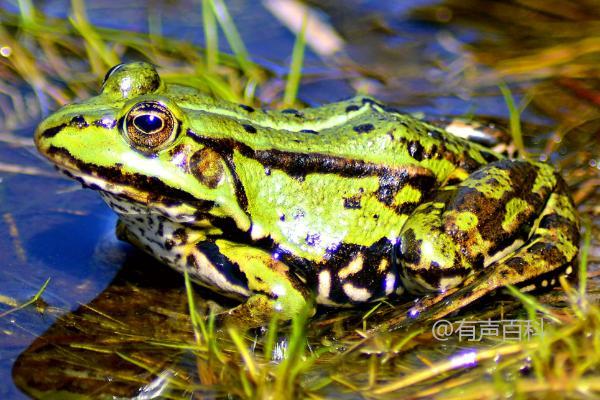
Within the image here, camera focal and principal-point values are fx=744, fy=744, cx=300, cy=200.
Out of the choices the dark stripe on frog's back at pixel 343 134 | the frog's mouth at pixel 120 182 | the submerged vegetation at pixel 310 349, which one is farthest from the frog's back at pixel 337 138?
the submerged vegetation at pixel 310 349

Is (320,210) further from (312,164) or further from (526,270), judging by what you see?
(526,270)

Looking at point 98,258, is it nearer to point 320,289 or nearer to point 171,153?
point 171,153

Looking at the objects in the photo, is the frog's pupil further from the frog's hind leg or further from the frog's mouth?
the frog's hind leg

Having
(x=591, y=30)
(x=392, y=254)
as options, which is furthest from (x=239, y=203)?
(x=591, y=30)

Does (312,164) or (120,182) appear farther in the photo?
(312,164)

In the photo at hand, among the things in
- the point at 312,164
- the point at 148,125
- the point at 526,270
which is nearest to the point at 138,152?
the point at 148,125

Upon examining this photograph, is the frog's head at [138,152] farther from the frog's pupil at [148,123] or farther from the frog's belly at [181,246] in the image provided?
the frog's belly at [181,246]

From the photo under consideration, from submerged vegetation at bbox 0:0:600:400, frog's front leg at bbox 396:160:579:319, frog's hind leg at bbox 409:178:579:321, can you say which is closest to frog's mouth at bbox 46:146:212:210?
submerged vegetation at bbox 0:0:600:400
